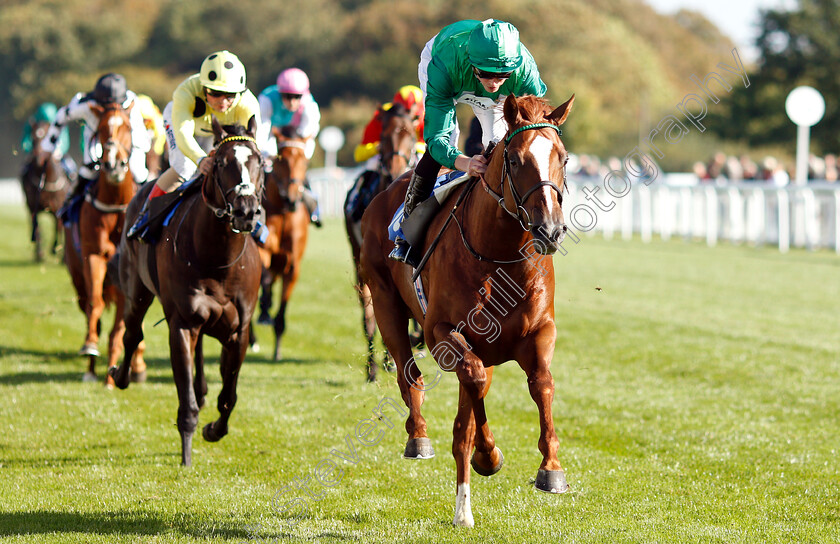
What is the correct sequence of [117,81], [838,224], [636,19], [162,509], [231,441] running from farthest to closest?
[636,19]
[838,224]
[117,81]
[231,441]
[162,509]

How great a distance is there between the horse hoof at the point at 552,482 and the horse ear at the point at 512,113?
1388 millimetres

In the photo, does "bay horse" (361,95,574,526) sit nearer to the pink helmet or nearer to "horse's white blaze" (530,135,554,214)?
"horse's white blaze" (530,135,554,214)

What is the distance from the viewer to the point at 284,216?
9.48m

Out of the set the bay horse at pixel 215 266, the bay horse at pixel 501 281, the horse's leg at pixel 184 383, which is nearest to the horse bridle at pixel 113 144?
the bay horse at pixel 215 266

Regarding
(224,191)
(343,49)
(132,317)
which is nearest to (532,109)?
(224,191)

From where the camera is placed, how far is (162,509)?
491 centimetres

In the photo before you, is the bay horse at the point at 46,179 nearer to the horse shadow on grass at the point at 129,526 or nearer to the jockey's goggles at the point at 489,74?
the horse shadow on grass at the point at 129,526

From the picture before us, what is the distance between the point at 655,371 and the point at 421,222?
14.1ft

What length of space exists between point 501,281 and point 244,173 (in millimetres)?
1808

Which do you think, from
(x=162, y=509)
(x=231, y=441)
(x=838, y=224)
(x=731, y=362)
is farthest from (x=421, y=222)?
(x=838, y=224)

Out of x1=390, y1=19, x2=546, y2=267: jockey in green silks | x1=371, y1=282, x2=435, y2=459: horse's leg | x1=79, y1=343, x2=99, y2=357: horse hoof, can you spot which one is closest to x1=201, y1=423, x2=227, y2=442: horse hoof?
x1=371, y1=282, x2=435, y2=459: horse's leg

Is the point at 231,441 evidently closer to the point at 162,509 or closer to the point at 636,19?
the point at 162,509

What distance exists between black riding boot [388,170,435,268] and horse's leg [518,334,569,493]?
945 millimetres

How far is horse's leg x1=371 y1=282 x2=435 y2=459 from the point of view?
15.9ft
